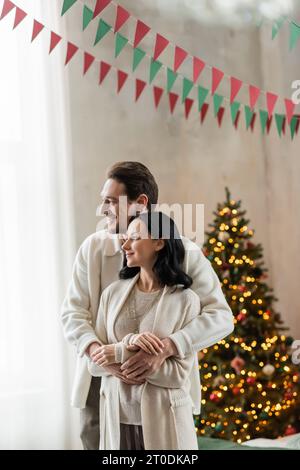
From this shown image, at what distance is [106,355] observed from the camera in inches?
65.9

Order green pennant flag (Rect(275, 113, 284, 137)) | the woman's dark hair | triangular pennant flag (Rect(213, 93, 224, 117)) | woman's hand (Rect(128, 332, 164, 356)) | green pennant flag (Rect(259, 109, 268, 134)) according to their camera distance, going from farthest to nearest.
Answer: green pennant flag (Rect(259, 109, 268, 134))
green pennant flag (Rect(275, 113, 284, 137))
triangular pennant flag (Rect(213, 93, 224, 117))
the woman's dark hair
woman's hand (Rect(128, 332, 164, 356))

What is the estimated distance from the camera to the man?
1.67 m

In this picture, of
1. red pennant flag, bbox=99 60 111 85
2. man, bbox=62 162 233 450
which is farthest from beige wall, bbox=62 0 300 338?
man, bbox=62 162 233 450

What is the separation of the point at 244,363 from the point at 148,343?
208 centimetres

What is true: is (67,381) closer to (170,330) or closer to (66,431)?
(66,431)

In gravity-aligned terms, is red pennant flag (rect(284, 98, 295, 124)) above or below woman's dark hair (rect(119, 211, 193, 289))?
above

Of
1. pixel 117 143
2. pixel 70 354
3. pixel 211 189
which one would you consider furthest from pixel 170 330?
pixel 211 189

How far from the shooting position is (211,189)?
164 inches

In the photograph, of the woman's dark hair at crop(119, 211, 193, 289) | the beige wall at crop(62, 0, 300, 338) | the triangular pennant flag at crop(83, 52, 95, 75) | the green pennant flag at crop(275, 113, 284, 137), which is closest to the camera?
the woman's dark hair at crop(119, 211, 193, 289)

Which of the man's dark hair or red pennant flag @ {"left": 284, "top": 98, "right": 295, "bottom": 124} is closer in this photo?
the man's dark hair

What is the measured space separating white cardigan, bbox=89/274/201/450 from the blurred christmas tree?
1.87 m

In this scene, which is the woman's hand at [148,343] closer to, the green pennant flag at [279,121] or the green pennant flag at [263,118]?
the green pennant flag at [279,121]

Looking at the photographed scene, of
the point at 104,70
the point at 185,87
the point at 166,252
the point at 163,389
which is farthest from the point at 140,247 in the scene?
the point at 104,70

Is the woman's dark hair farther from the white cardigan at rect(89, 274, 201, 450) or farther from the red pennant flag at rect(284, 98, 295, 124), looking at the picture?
the red pennant flag at rect(284, 98, 295, 124)
